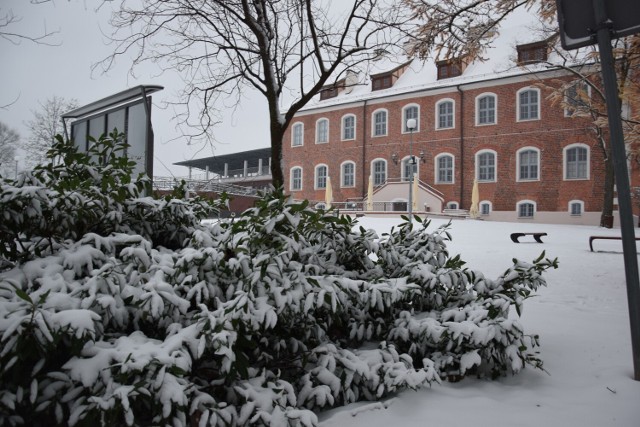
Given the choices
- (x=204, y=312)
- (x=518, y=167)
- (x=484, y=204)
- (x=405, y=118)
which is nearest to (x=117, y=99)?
(x=204, y=312)

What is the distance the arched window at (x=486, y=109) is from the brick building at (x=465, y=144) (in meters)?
0.06

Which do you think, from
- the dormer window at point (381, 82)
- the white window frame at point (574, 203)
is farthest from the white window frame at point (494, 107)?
the dormer window at point (381, 82)

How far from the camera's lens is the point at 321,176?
3416 cm

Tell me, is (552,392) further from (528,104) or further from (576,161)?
(528,104)

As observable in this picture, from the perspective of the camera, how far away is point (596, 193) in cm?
2400

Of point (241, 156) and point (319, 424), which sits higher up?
point (241, 156)

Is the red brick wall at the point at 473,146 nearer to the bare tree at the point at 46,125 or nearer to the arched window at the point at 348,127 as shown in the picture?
the arched window at the point at 348,127

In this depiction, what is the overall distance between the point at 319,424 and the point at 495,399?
3.41 feet

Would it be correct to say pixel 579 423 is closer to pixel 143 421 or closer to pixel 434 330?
pixel 434 330

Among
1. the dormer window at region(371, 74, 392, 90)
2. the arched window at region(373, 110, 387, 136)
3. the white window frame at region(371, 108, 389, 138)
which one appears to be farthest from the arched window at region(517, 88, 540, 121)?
the dormer window at region(371, 74, 392, 90)

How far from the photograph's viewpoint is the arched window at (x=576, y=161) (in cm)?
2447

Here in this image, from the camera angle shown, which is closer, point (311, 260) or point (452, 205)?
point (311, 260)

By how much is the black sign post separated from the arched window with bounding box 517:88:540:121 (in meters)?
26.5

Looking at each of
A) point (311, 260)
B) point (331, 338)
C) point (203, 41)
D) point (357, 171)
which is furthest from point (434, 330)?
point (357, 171)
